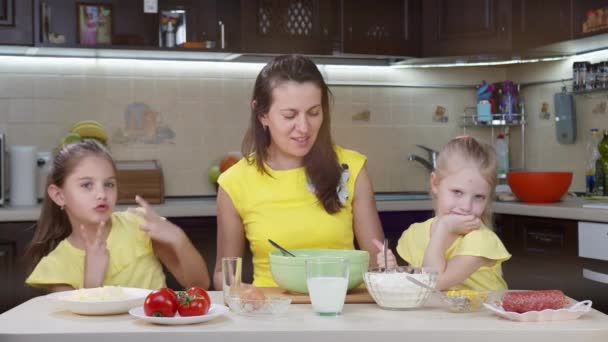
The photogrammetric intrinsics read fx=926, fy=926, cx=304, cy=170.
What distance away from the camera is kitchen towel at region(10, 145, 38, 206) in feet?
13.6

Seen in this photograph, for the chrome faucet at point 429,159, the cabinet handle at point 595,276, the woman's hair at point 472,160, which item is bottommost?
the cabinet handle at point 595,276

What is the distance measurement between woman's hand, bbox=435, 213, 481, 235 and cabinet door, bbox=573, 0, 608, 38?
195 cm

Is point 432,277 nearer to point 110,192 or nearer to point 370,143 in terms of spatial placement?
point 110,192

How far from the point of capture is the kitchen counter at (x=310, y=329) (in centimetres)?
174

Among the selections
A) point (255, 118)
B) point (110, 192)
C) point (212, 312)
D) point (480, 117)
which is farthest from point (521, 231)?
point (212, 312)

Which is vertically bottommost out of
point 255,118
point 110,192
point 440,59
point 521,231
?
point 521,231

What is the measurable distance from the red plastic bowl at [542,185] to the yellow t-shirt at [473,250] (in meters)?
1.65

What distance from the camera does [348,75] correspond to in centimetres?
491

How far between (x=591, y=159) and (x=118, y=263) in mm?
2722

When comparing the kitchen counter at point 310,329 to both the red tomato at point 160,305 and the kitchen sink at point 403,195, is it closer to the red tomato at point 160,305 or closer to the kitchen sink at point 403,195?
the red tomato at point 160,305

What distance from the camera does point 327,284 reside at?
1900 millimetres

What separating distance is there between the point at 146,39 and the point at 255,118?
6.12 ft

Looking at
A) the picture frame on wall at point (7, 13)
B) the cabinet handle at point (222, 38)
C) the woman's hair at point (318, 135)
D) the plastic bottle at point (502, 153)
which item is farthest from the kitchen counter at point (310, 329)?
the plastic bottle at point (502, 153)

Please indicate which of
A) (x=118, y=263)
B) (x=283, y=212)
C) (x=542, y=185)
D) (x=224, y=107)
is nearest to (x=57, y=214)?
(x=118, y=263)
